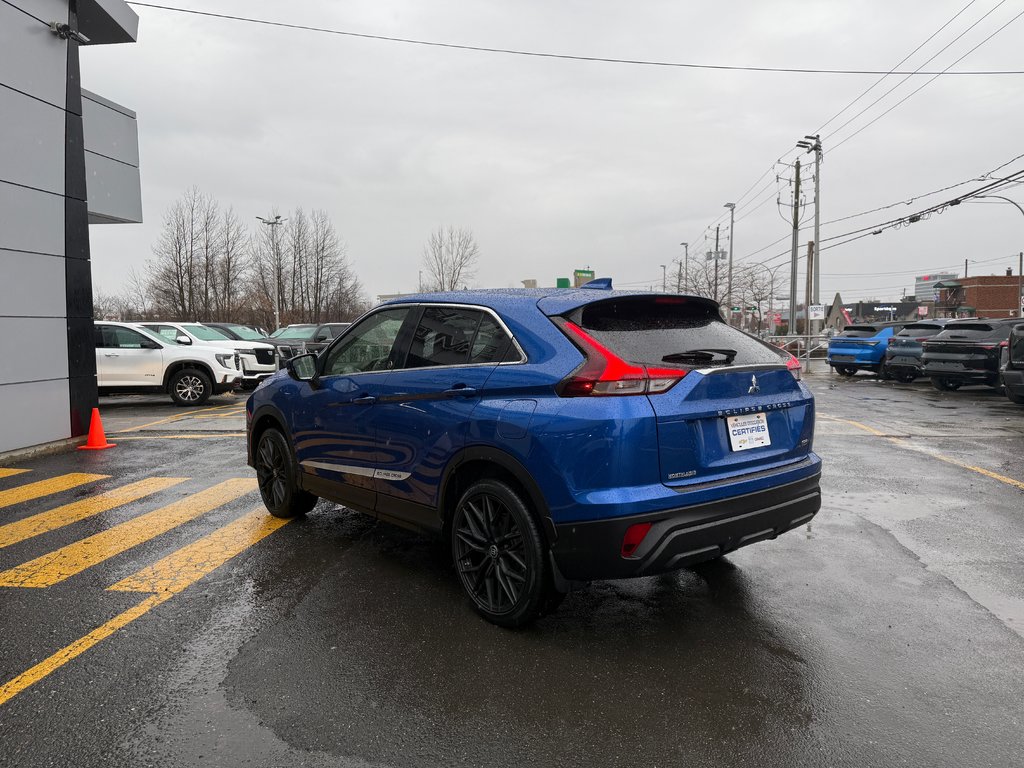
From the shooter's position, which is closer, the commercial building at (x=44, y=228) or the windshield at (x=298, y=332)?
the commercial building at (x=44, y=228)

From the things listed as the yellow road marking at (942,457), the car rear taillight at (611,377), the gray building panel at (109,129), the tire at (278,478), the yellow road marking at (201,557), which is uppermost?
the gray building panel at (109,129)

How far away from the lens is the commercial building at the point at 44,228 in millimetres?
8156

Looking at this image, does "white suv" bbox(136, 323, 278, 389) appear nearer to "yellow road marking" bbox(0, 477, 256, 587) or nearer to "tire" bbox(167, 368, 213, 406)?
"tire" bbox(167, 368, 213, 406)

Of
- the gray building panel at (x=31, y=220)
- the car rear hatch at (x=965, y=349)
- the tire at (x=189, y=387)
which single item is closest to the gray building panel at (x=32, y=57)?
the gray building panel at (x=31, y=220)

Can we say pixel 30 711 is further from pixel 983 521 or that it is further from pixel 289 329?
pixel 289 329

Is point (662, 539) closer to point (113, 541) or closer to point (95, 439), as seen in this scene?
point (113, 541)

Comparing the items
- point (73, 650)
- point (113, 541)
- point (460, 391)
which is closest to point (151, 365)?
point (113, 541)

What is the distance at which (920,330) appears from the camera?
17828mm

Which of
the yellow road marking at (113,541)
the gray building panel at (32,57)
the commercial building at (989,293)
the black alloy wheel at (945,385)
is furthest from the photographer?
the commercial building at (989,293)

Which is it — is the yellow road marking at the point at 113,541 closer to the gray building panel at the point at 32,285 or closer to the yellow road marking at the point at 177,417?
the gray building panel at the point at 32,285

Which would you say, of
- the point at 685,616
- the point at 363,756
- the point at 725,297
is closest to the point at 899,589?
the point at 685,616

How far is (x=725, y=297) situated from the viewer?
53625 mm

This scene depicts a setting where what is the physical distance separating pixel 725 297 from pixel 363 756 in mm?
54675

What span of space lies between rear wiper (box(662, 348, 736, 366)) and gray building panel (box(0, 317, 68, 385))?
8.36m
